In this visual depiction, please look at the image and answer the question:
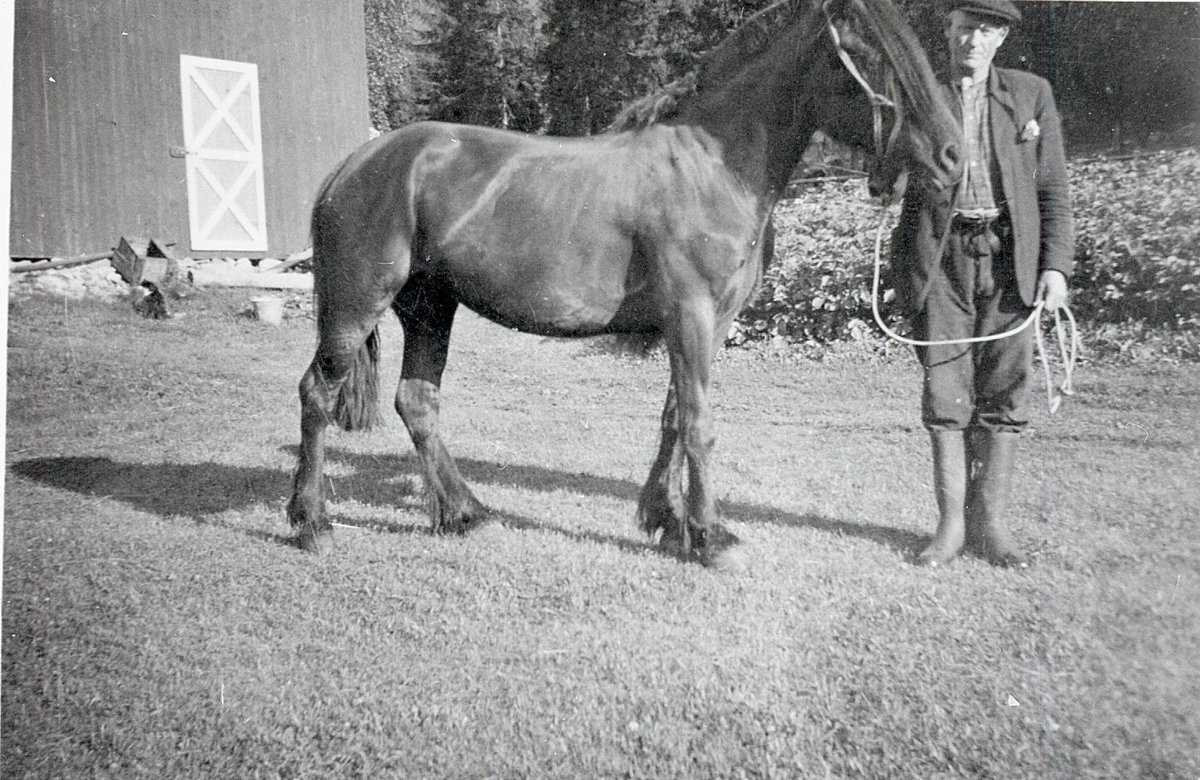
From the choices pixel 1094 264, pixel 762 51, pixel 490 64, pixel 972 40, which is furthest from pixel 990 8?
pixel 490 64

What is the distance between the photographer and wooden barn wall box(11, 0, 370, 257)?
2510 mm

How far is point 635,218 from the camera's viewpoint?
10.1ft

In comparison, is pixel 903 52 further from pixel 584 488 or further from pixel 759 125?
pixel 584 488

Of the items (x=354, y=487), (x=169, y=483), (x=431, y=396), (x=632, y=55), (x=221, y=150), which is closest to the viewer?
(x=169, y=483)

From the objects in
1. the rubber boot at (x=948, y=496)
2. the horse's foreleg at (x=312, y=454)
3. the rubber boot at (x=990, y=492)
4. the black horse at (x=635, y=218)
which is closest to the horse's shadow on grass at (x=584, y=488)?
the rubber boot at (x=948, y=496)

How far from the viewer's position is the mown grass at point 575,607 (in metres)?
1.90

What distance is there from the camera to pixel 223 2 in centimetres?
291

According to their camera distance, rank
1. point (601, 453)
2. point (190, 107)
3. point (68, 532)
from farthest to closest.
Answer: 1. point (601, 453)
2. point (190, 107)
3. point (68, 532)

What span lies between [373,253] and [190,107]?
3.93 feet

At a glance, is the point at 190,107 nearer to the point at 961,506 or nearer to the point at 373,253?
the point at 373,253

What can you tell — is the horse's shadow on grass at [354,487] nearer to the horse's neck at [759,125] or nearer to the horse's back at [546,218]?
the horse's back at [546,218]

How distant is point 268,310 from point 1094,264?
14.0 feet

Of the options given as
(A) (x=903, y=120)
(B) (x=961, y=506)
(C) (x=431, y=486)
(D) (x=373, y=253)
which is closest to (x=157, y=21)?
(D) (x=373, y=253)

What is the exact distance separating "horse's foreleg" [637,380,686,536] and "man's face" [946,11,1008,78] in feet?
5.59
